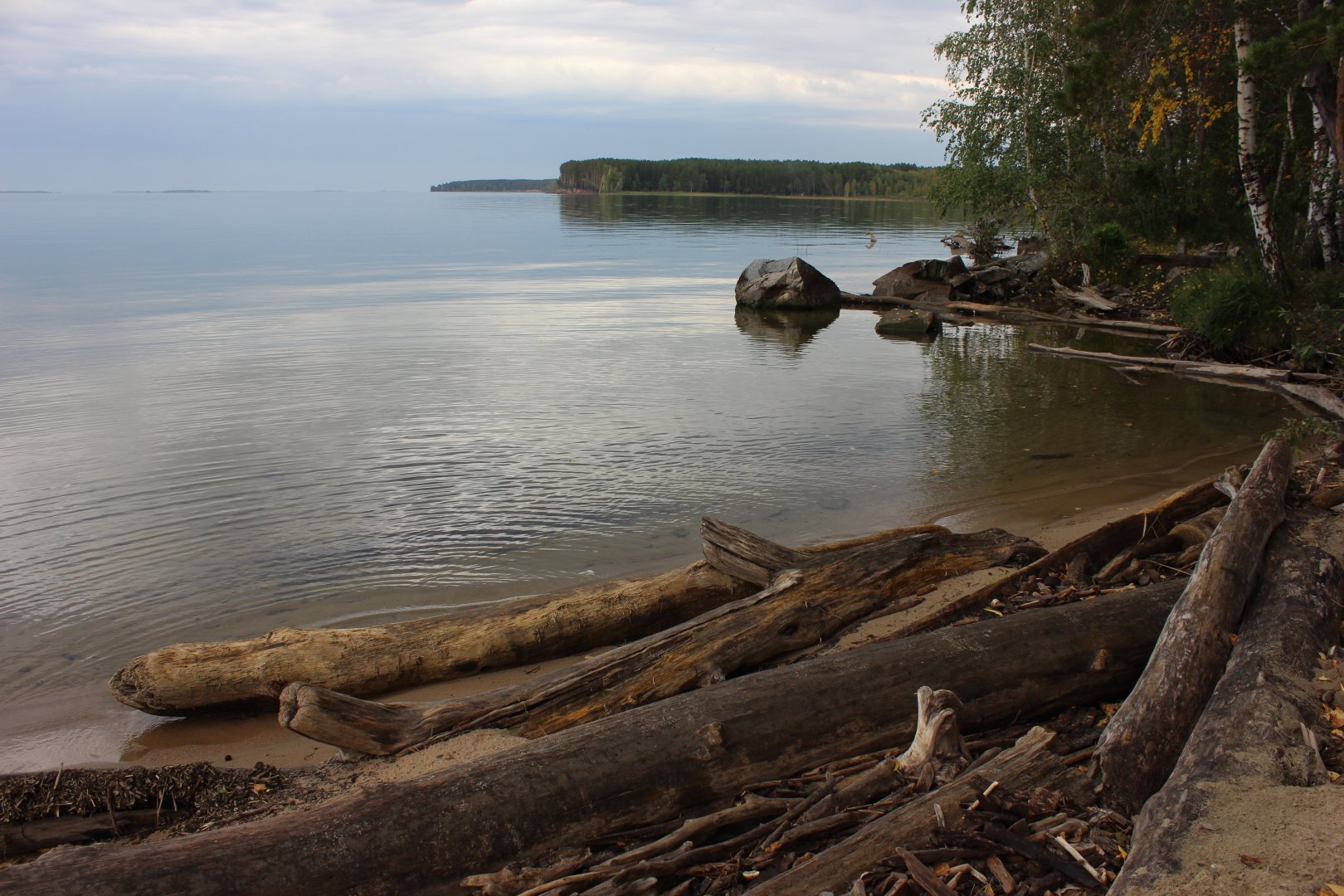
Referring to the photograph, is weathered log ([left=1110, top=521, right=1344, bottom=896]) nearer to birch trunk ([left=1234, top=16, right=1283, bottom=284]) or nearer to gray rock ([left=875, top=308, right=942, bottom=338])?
birch trunk ([left=1234, top=16, right=1283, bottom=284])

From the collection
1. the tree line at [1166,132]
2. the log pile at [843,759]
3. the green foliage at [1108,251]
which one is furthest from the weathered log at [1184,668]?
the green foliage at [1108,251]

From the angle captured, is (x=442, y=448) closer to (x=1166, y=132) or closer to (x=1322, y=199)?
(x=1322, y=199)

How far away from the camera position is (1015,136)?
101 ft

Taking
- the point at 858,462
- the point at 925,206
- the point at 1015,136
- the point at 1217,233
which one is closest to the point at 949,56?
the point at 1015,136

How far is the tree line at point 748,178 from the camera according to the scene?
154m

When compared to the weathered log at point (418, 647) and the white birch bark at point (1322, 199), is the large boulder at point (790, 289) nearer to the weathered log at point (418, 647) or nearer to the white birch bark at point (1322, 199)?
the white birch bark at point (1322, 199)

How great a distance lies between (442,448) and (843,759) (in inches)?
364

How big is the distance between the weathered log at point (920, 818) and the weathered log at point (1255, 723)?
1.49ft

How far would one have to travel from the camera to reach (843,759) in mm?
4543

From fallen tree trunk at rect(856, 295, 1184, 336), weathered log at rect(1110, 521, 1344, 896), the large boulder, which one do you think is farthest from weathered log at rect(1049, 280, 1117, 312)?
weathered log at rect(1110, 521, 1344, 896)

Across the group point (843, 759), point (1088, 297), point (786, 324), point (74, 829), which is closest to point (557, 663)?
→ point (843, 759)

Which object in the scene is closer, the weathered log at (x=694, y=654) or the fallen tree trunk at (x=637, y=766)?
the fallen tree trunk at (x=637, y=766)

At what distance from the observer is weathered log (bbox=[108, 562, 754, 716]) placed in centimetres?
609

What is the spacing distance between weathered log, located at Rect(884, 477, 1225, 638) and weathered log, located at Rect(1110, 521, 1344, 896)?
4.79 ft
